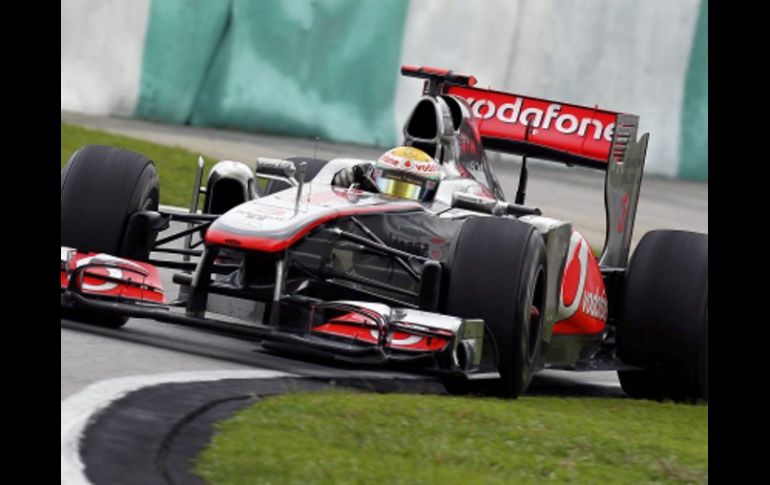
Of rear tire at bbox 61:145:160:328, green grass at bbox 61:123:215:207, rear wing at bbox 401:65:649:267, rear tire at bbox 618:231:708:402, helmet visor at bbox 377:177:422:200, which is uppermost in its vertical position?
rear wing at bbox 401:65:649:267

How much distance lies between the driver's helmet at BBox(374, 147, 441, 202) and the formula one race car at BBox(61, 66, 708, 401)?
47 millimetres

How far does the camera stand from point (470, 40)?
1856cm

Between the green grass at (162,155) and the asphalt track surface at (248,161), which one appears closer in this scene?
the asphalt track surface at (248,161)

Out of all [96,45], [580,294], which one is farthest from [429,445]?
[96,45]

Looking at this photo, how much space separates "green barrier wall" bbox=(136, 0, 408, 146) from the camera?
58.2ft

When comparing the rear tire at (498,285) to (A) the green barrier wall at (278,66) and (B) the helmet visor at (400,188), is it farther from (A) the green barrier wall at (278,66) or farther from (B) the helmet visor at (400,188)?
(A) the green barrier wall at (278,66)

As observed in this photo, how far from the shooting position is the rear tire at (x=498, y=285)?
7.77 m

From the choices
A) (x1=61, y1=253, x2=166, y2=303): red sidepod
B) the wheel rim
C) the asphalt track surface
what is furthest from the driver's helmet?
(x1=61, y1=253, x2=166, y2=303): red sidepod

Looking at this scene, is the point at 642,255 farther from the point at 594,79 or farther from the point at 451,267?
the point at 594,79

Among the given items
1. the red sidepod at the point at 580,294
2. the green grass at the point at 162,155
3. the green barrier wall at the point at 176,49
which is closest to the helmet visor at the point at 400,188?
the red sidepod at the point at 580,294

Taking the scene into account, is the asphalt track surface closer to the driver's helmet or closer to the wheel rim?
the wheel rim

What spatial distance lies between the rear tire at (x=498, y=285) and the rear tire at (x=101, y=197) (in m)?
1.70
